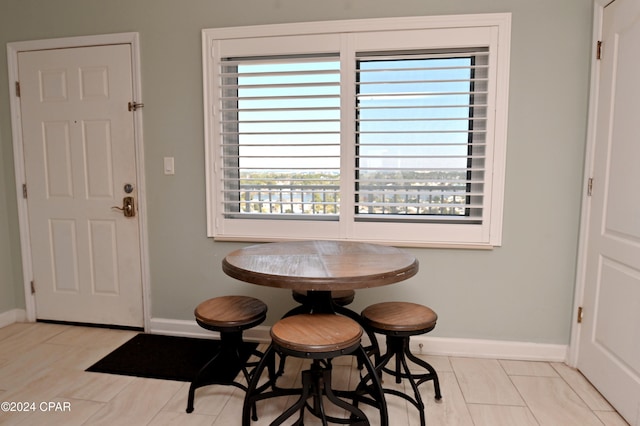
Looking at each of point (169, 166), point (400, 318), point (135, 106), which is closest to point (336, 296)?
point (400, 318)

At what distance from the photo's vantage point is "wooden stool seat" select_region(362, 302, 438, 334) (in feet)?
5.77

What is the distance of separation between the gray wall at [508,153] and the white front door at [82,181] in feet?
0.56

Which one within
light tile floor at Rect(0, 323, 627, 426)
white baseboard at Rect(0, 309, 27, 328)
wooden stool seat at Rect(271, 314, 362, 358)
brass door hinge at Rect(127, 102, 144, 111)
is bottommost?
light tile floor at Rect(0, 323, 627, 426)

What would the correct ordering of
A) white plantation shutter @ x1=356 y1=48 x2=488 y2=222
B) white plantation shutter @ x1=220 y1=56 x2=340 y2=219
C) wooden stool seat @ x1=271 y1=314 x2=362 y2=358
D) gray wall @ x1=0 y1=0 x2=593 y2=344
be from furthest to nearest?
white plantation shutter @ x1=220 y1=56 x2=340 y2=219 → white plantation shutter @ x1=356 y1=48 x2=488 y2=222 → gray wall @ x1=0 y1=0 x2=593 y2=344 → wooden stool seat @ x1=271 y1=314 x2=362 y2=358

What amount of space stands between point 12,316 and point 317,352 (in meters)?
2.92

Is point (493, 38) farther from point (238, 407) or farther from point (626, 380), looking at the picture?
point (238, 407)

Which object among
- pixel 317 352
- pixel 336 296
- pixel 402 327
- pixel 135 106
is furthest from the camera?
pixel 135 106

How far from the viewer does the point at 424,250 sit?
2.43m

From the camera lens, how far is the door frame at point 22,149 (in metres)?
2.62

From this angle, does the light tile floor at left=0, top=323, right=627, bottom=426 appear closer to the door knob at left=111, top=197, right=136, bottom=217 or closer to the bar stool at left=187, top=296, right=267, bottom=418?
the bar stool at left=187, top=296, right=267, bottom=418

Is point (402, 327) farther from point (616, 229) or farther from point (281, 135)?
point (281, 135)

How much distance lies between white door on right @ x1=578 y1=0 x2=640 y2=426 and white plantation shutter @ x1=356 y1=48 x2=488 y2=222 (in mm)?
618

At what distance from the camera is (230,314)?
1.86 m

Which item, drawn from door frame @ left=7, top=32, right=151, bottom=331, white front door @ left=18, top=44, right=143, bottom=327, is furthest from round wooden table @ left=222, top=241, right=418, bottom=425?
white front door @ left=18, top=44, right=143, bottom=327
